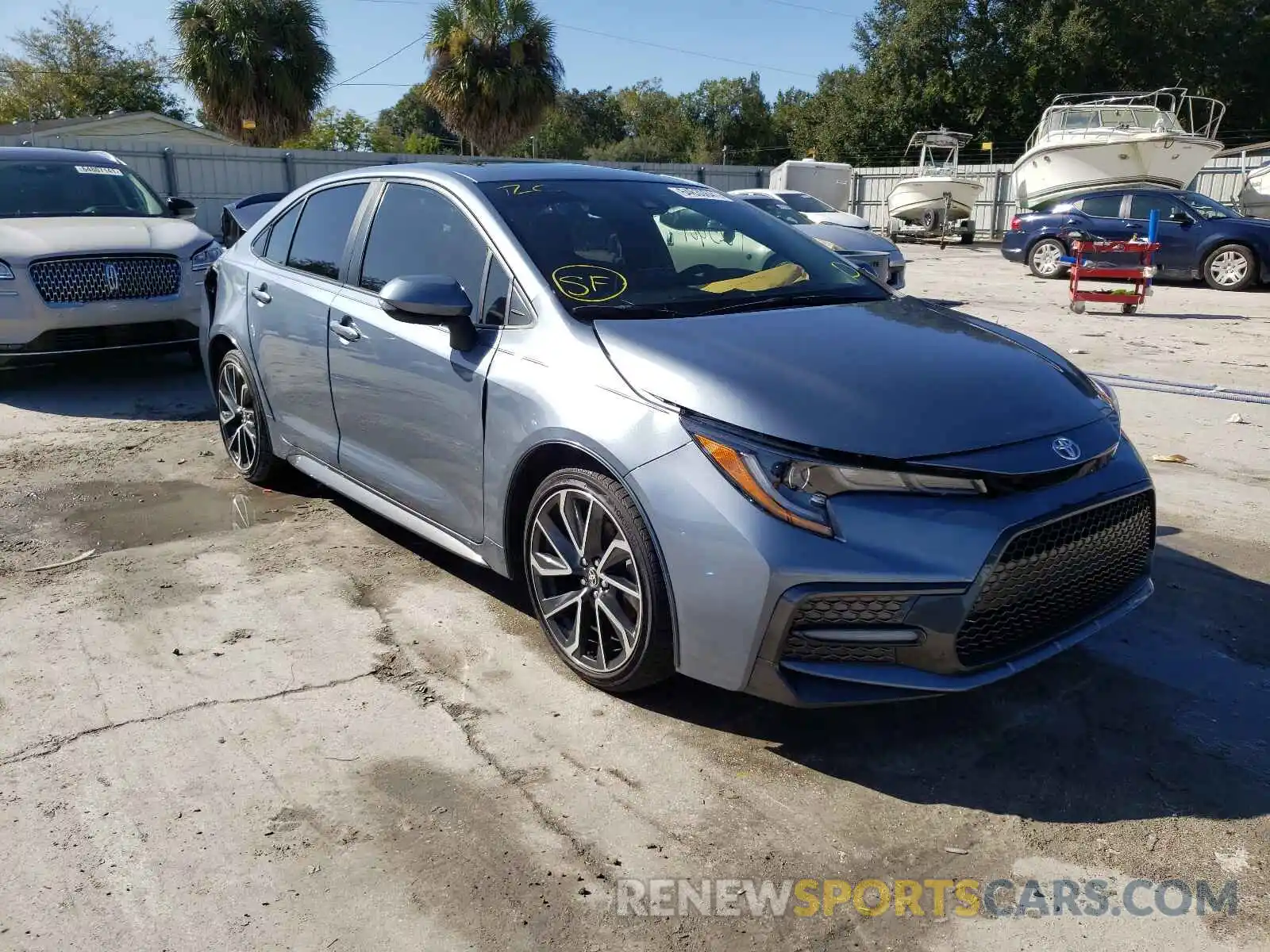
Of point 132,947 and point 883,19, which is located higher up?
point 883,19

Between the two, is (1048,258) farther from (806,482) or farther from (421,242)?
(806,482)

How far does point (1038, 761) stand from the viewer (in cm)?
291

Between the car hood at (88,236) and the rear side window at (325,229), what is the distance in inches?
139

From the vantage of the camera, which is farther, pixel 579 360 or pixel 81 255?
pixel 81 255

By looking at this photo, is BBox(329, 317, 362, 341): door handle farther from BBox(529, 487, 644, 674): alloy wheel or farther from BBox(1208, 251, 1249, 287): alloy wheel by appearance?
BBox(1208, 251, 1249, 287): alloy wheel

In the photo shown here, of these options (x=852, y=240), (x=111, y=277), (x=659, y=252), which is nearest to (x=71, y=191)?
(x=111, y=277)

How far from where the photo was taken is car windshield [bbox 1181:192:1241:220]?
53.7 feet

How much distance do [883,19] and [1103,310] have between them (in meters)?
37.5

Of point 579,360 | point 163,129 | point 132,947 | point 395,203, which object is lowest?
point 132,947

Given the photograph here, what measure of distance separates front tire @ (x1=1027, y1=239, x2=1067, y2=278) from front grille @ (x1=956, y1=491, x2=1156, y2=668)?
1568 cm

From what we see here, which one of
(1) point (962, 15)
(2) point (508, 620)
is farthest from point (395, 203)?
(1) point (962, 15)

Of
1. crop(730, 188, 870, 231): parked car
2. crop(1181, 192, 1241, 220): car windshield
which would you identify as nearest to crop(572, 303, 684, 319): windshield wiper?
crop(730, 188, 870, 231): parked car

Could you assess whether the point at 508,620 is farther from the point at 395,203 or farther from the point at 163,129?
the point at 163,129

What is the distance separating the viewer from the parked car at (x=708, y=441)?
2680 mm
